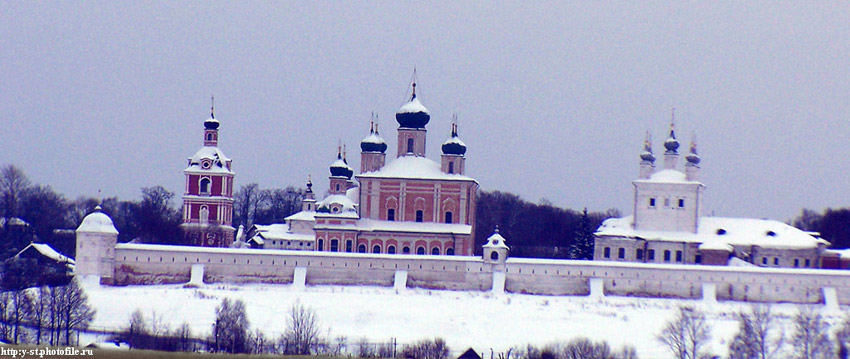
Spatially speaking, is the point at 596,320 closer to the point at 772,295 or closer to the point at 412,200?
the point at 772,295

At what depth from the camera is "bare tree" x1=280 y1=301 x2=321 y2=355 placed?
28734 mm

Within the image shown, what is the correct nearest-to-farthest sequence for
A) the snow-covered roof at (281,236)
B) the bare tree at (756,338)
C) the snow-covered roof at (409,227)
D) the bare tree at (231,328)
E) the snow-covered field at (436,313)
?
the bare tree at (231,328) < the bare tree at (756,338) < the snow-covered field at (436,313) < the snow-covered roof at (409,227) < the snow-covered roof at (281,236)

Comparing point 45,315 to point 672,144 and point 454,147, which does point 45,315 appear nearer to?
point 454,147

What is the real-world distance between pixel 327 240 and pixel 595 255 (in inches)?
320

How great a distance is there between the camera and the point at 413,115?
41.8 metres

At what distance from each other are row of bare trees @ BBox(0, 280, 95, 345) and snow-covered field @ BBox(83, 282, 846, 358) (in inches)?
42.3

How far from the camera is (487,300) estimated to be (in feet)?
116

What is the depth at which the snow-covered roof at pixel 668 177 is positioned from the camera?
42.5 meters

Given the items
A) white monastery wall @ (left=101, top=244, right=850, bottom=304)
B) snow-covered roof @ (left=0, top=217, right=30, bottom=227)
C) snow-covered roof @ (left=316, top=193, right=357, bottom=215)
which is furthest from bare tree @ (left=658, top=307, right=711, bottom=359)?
snow-covered roof @ (left=0, top=217, right=30, bottom=227)

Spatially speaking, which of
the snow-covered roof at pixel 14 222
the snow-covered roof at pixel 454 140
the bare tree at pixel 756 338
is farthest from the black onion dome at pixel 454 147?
the snow-covered roof at pixel 14 222

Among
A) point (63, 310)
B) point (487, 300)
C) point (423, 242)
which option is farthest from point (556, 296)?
point (63, 310)

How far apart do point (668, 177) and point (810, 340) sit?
13709 millimetres

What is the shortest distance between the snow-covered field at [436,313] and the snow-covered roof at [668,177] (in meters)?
7.10

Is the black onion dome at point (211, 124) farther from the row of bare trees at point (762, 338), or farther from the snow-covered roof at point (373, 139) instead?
the row of bare trees at point (762, 338)
